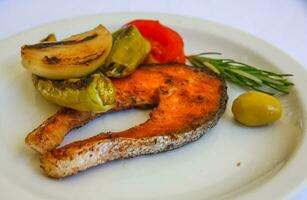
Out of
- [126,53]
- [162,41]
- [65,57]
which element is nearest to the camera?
[65,57]

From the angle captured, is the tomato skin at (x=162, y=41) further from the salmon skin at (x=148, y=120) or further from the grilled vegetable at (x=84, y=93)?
the grilled vegetable at (x=84, y=93)

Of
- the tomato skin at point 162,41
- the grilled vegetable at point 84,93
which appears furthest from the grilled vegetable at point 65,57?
the tomato skin at point 162,41

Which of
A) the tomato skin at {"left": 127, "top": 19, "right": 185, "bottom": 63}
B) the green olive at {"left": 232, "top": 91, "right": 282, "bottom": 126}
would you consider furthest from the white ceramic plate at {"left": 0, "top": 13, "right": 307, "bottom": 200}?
the tomato skin at {"left": 127, "top": 19, "right": 185, "bottom": 63}

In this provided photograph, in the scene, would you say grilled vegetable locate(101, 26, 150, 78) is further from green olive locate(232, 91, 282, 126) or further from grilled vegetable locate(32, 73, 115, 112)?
green olive locate(232, 91, 282, 126)

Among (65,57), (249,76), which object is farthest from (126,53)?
(249,76)

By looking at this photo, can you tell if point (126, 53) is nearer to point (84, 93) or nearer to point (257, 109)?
point (84, 93)

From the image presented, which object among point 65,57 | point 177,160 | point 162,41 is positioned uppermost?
point 65,57
